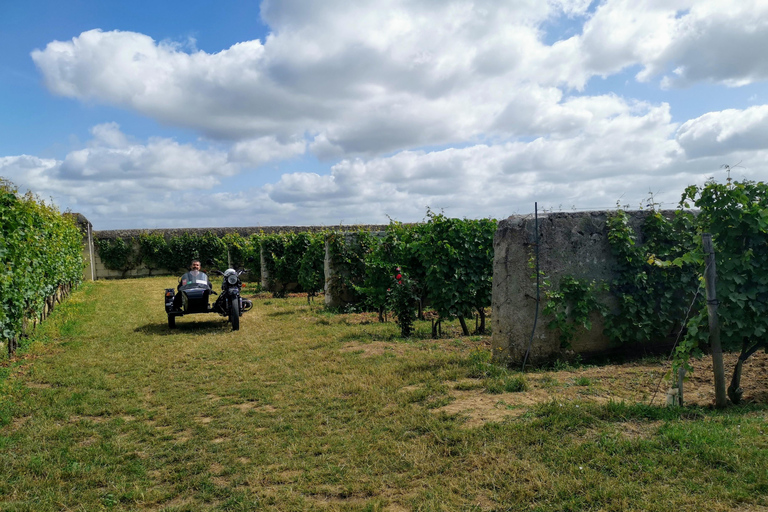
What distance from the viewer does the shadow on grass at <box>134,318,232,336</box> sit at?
966 cm

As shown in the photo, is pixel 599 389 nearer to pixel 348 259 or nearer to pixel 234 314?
pixel 234 314

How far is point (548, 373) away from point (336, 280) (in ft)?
23.3

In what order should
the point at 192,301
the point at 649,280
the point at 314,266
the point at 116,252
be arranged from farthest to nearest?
the point at 116,252 → the point at 314,266 → the point at 192,301 → the point at 649,280

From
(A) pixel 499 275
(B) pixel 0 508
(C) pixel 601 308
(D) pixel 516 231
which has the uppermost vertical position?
(D) pixel 516 231

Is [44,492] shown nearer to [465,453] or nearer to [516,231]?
[465,453]

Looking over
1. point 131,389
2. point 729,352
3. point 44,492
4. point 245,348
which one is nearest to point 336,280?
point 245,348

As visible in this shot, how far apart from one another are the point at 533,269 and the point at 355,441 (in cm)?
299

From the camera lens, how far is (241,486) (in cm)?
346

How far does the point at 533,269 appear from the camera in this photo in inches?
232

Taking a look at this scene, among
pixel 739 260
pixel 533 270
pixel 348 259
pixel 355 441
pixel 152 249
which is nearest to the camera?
pixel 355 441

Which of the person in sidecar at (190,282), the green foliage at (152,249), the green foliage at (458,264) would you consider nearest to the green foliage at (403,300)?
the green foliage at (458,264)

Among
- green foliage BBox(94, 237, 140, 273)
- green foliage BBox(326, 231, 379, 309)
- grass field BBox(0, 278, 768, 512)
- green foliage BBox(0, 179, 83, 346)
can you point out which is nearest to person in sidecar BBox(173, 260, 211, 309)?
green foliage BBox(0, 179, 83, 346)

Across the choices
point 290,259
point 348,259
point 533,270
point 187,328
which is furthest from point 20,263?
point 290,259

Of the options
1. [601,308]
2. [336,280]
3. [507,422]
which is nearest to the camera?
[507,422]
